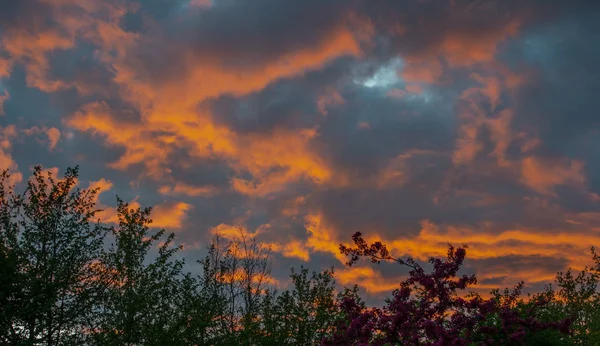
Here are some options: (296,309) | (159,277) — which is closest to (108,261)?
(159,277)

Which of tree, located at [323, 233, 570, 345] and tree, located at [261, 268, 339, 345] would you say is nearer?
tree, located at [323, 233, 570, 345]

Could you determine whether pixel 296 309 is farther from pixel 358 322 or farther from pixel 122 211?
pixel 358 322

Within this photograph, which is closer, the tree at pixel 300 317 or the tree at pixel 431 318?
the tree at pixel 431 318

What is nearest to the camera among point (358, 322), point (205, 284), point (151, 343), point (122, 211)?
point (358, 322)

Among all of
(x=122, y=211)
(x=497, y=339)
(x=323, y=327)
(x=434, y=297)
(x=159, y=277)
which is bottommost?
(x=497, y=339)

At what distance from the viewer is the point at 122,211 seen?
3256cm

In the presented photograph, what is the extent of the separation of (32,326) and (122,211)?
9.79m

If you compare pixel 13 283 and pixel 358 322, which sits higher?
pixel 13 283

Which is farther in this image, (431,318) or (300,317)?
(300,317)

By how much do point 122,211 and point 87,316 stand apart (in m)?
6.91

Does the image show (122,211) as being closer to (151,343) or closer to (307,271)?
(151,343)

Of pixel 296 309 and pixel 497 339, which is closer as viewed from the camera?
pixel 497 339

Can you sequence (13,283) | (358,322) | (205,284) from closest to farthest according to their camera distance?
1. (358,322)
2. (13,283)
3. (205,284)

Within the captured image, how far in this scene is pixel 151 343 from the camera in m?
27.2
